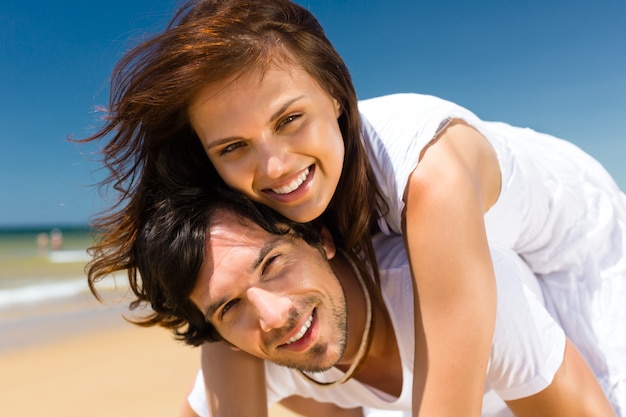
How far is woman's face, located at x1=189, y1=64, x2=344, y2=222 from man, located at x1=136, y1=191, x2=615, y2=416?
0.20 meters

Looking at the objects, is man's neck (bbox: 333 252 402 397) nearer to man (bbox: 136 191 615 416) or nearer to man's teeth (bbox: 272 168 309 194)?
man (bbox: 136 191 615 416)

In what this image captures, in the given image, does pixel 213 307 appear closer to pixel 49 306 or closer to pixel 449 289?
pixel 449 289

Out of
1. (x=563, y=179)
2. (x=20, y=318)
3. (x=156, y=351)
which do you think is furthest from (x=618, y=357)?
(x=20, y=318)

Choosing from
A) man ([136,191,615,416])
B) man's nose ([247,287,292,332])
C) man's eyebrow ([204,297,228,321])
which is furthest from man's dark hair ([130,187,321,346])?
man's nose ([247,287,292,332])

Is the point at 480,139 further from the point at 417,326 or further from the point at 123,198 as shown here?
the point at 123,198

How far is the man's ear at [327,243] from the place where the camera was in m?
2.66

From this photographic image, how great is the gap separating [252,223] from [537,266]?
1414 millimetres

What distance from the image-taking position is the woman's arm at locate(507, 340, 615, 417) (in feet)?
7.94

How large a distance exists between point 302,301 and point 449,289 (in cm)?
58

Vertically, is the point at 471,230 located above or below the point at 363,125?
below

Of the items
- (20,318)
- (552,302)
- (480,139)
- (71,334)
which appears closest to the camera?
(480,139)

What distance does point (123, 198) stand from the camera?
107 inches

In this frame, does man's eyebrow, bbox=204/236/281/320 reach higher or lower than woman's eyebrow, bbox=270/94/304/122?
lower

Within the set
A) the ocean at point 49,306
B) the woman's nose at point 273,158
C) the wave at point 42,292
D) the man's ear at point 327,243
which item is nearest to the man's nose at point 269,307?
the man's ear at point 327,243
